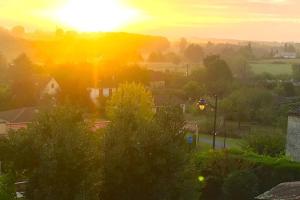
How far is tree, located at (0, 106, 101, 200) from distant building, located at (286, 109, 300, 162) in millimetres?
14520

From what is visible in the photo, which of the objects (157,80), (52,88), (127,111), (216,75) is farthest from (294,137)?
(157,80)

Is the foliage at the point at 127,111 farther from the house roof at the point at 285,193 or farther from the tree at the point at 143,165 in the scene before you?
the house roof at the point at 285,193

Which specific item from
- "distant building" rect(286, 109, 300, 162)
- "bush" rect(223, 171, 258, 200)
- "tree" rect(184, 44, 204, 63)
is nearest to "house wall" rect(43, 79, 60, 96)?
"distant building" rect(286, 109, 300, 162)

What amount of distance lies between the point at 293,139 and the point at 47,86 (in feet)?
96.5

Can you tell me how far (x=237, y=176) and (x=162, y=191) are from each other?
21.3ft

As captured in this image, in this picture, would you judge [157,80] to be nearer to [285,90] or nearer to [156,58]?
[285,90]

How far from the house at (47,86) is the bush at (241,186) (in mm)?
30591

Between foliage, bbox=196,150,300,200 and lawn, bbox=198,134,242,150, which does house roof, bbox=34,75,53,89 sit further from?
foliage, bbox=196,150,300,200

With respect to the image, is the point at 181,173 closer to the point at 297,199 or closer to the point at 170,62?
the point at 297,199

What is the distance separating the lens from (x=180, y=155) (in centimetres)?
1392

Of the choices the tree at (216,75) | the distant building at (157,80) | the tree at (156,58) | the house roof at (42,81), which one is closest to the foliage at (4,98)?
the house roof at (42,81)

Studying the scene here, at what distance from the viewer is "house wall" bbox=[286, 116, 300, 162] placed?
83.8ft

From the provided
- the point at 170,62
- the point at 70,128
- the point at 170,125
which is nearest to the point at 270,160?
the point at 170,125

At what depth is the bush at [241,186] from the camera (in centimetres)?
1936
